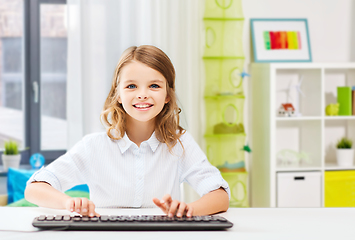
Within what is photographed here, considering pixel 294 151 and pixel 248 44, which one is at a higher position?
pixel 248 44

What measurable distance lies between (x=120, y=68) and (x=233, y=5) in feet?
5.65

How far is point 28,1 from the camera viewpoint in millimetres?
2811

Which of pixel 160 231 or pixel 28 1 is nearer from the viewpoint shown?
pixel 160 231

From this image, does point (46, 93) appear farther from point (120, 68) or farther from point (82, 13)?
point (120, 68)

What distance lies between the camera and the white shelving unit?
2.63m

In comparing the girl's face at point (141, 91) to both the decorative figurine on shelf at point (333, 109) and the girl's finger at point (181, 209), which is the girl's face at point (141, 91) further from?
the decorative figurine on shelf at point (333, 109)

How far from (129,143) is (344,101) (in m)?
2.11

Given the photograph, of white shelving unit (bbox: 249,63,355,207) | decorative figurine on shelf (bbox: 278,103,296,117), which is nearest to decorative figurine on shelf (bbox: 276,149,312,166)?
white shelving unit (bbox: 249,63,355,207)

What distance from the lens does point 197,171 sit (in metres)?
1.17

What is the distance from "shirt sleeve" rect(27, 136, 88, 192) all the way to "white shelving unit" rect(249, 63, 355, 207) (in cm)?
170

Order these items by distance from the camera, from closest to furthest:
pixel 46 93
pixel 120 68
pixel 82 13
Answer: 1. pixel 120 68
2. pixel 82 13
3. pixel 46 93

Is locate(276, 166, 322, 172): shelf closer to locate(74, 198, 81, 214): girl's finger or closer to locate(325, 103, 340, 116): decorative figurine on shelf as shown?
locate(325, 103, 340, 116): decorative figurine on shelf

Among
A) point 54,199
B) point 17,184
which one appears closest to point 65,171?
point 54,199

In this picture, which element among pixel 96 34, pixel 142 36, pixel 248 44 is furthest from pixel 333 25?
pixel 96 34
